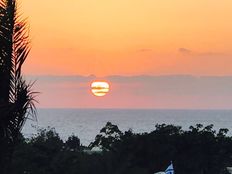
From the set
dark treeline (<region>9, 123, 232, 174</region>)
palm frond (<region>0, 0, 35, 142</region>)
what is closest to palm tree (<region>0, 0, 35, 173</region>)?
palm frond (<region>0, 0, 35, 142</region>)

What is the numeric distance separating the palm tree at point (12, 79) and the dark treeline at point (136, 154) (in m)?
14.5

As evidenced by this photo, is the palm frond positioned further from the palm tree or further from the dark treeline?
the dark treeline

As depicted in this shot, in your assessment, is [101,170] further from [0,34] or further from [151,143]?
[0,34]

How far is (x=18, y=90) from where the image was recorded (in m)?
5.77

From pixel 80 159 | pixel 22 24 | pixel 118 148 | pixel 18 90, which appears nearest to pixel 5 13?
pixel 22 24

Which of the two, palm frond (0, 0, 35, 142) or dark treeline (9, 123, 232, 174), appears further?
dark treeline (9, 123, 232, 174)

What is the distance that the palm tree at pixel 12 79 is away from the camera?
18.7 feet

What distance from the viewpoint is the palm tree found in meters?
5.71

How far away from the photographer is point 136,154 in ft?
90.2

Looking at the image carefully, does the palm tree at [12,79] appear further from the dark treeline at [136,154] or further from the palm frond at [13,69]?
the dark treeline at [136,154]

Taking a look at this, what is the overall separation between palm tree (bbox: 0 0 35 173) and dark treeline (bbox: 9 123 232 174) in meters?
14.5

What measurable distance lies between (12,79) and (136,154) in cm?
2201

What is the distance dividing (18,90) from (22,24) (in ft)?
2.20

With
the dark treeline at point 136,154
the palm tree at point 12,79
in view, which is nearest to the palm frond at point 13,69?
the palm tree at point 12,79
